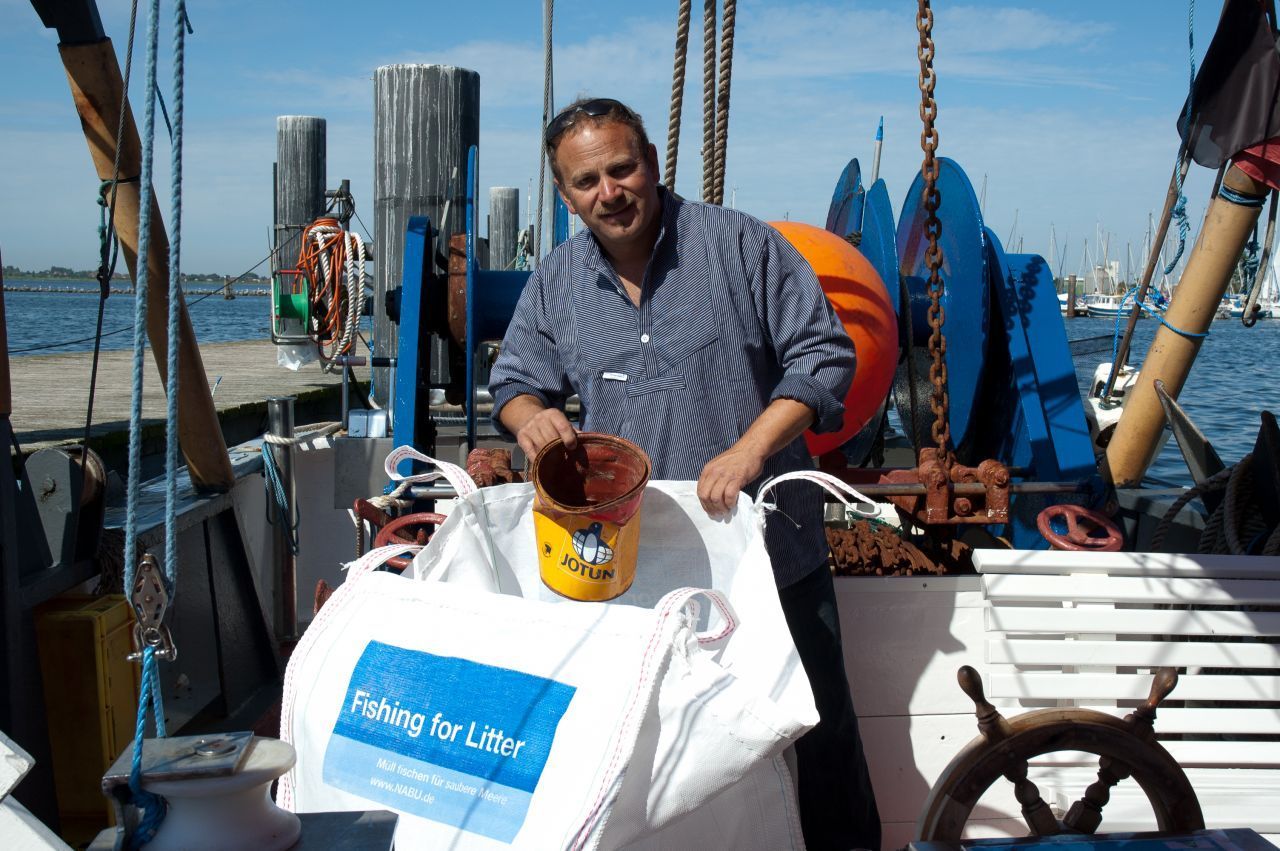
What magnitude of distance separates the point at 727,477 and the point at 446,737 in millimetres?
800

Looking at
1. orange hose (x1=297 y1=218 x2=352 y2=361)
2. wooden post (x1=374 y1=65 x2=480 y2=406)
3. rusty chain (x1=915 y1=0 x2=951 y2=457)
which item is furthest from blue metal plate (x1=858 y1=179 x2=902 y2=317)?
orange hose (x1=297 y1=218 x2=352 y2=361)

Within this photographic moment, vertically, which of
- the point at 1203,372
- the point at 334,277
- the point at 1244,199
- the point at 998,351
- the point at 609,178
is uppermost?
the point at 1244,199

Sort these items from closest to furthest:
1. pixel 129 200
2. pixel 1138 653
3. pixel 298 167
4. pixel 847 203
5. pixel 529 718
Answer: pixel 529 718, pixel 1138 653, pixel 129 200, pixel 847 203, pixel 298 167

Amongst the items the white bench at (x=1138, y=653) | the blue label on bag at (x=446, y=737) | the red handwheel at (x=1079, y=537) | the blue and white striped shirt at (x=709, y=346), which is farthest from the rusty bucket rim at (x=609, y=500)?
the red handwheel at (x=1079, y=537)

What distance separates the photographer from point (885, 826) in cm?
294

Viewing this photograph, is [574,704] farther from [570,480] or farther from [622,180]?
[622,180]

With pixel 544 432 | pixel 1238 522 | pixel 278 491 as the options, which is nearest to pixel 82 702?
pixel 544 432

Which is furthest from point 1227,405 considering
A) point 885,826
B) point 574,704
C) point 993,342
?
point 574,704

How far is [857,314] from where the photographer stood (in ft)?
11.6

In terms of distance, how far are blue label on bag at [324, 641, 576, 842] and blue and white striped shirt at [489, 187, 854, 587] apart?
861 millimetres

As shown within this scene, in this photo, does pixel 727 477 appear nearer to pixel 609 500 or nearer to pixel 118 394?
pixel 609 500

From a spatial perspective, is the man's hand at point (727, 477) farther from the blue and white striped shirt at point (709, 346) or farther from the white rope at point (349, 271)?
the white rope at point (349, 271)

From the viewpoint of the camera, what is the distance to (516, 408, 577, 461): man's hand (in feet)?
7.61

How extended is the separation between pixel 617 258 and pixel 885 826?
1740 mm
